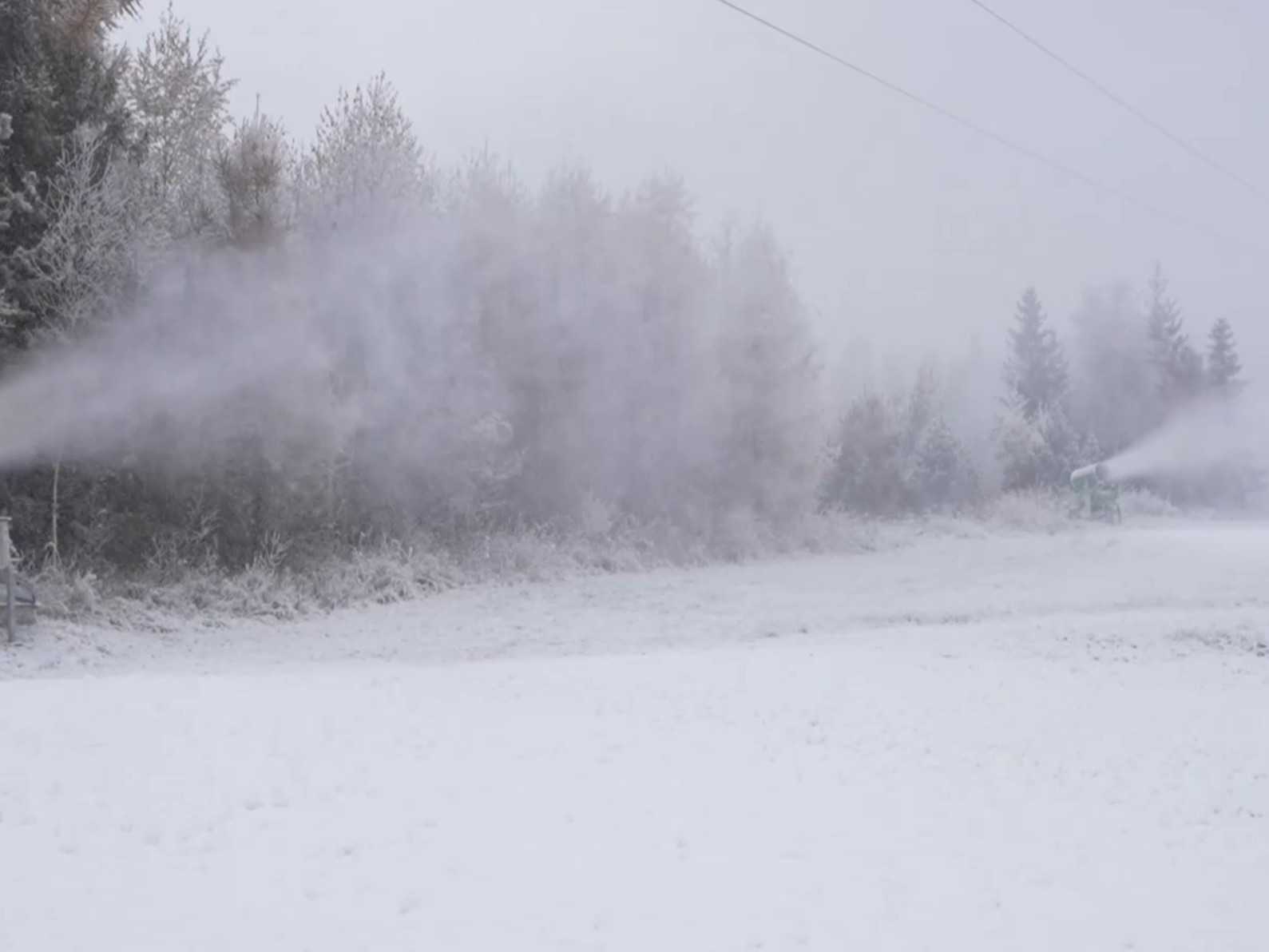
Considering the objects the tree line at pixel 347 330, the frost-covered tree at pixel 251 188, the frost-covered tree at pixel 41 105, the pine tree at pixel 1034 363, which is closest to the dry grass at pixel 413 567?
the tree line at pixel 347 330

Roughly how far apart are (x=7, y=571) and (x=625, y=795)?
10807 mm

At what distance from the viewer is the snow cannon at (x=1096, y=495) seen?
150ft

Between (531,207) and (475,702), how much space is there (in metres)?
22.7

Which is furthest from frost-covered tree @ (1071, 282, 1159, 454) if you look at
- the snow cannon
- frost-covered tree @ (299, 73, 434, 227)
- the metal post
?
the metal post

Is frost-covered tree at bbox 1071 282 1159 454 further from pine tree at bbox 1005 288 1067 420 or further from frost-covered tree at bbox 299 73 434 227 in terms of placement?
frost-covered tree at bbox 299 73 434 227

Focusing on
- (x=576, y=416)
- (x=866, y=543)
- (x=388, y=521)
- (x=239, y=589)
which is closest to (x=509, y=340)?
(x=576, y=416)

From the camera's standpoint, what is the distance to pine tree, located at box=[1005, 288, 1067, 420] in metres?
63.2

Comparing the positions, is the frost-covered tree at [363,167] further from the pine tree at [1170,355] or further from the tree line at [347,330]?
the pine tree at [1170,355]

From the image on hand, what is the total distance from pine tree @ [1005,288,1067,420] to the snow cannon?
15319 mm

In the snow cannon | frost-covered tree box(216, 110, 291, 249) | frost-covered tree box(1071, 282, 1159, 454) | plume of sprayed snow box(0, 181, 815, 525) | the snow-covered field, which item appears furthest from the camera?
frost-covered tree box(1071, 282, 1159, 454)

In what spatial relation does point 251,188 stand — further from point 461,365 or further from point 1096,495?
point 1096,495

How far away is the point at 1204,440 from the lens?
6259 centimetres

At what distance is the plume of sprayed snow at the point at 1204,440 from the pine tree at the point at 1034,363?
211 inches

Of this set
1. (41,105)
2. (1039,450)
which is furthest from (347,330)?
(1039,450)
